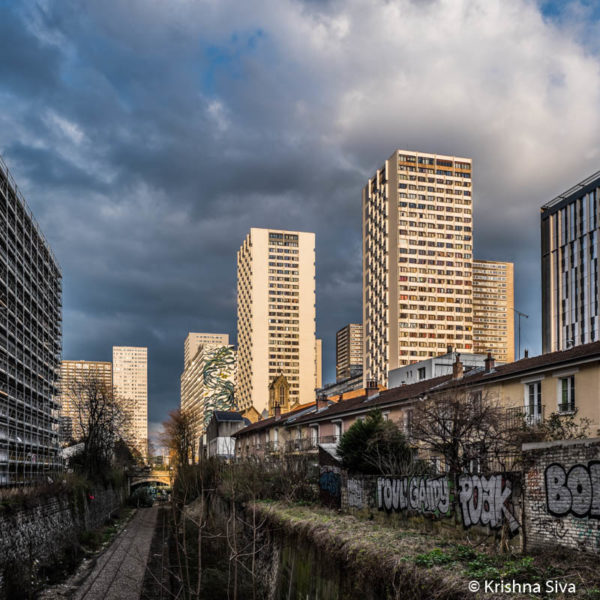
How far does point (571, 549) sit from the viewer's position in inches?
565

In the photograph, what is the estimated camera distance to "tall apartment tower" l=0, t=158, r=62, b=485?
2195 inches

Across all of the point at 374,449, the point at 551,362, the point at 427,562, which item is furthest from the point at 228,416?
the point at 427,562

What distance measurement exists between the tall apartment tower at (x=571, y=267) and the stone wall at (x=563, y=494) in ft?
339

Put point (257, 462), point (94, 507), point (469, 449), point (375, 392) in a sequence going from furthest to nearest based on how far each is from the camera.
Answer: point (94, 507) < point (375, 392) < point (257, 462) < point (469, 449)

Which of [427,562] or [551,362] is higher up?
[551,362]

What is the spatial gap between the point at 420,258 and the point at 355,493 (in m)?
130

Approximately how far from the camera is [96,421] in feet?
225

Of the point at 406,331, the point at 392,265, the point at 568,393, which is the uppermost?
the point at 392,265

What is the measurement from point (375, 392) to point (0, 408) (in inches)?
1216

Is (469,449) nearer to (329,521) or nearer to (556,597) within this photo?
(329,521)

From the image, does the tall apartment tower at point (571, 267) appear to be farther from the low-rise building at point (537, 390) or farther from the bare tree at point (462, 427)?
Answer: the bare tree at point (462, 427)

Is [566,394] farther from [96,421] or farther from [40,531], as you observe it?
[96,421]

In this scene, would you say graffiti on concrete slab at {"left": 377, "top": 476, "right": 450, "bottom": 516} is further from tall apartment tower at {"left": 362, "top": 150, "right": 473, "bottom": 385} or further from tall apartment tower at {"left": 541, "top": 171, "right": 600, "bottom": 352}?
tall apartment tower at {"left": 362, "top": 150, "right": 473, "bottom": 385}

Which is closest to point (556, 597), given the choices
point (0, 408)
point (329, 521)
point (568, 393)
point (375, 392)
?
point (329, 521)
